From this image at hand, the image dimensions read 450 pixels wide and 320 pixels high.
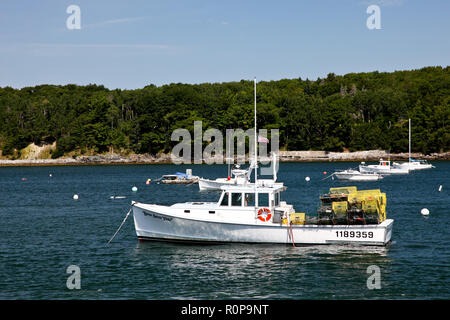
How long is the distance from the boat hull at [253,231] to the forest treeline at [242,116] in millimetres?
122795

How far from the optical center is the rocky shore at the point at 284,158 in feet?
477

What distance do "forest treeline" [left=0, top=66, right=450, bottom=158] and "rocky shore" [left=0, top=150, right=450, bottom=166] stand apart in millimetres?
2477

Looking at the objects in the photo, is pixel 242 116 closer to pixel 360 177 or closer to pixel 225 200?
pixel 360 177

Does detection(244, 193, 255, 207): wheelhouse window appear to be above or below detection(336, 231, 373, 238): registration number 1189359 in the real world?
above

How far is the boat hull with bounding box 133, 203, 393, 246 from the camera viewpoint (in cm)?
2902

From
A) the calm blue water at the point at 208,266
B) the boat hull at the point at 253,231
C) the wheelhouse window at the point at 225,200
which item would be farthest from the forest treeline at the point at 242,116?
the wheelhouse window at the point at 225,200

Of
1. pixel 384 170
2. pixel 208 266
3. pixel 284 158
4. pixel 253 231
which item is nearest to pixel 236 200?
→ pixel 253 231

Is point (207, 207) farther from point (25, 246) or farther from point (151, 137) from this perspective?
point (151, 137)

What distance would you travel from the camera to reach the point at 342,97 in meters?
168

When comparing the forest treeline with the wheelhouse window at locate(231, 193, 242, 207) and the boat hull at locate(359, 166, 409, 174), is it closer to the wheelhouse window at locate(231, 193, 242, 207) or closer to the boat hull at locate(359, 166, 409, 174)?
the boat hull at locate(359, 166, 409, 174)

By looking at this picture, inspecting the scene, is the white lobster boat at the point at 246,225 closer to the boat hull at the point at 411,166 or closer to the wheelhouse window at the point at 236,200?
the wheelhouse window at the point at 236,200

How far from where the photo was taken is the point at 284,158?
515ft

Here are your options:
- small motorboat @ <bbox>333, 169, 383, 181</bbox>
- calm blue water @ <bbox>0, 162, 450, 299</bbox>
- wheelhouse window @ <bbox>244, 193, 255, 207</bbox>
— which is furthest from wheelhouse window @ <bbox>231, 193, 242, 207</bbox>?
small motorboat @ <bbox>333, 169, 383, 181</bbox>

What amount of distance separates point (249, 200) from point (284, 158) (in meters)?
127
